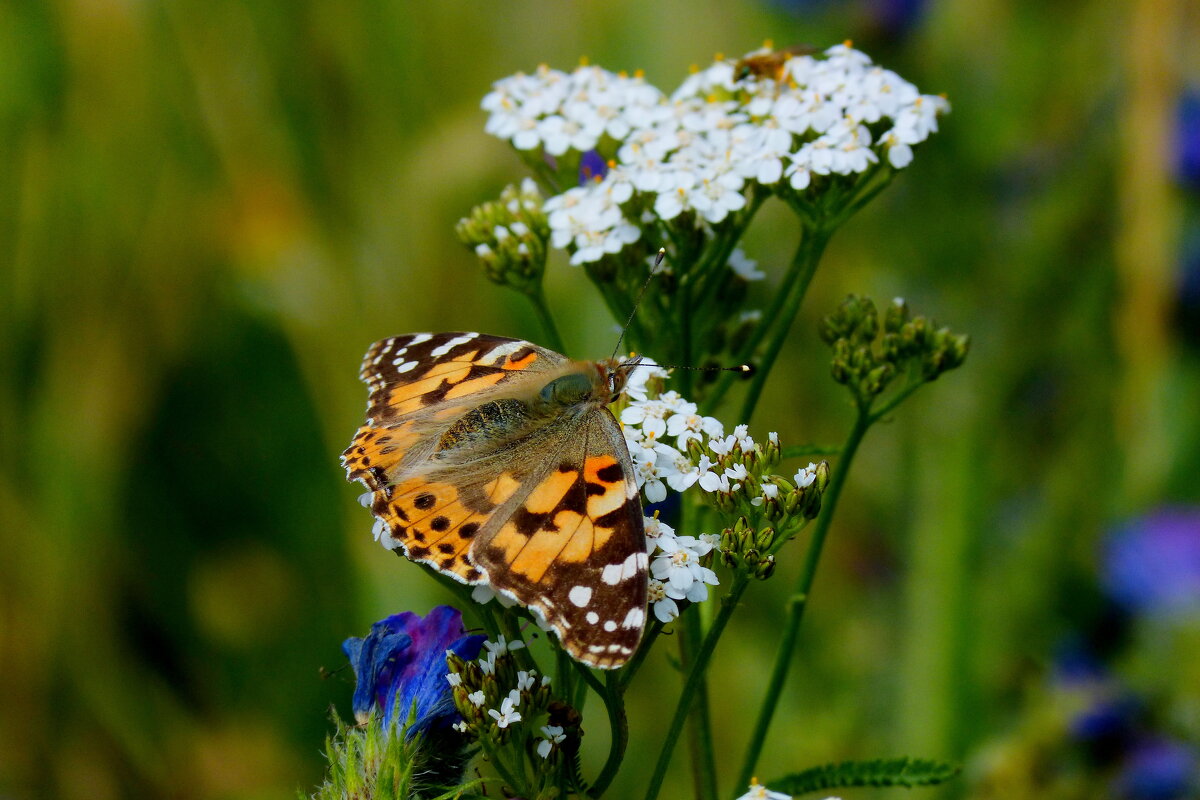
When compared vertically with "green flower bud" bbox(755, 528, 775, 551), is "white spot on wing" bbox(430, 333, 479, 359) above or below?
above

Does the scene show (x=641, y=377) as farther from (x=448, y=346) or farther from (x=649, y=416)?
(x=448, y=346)

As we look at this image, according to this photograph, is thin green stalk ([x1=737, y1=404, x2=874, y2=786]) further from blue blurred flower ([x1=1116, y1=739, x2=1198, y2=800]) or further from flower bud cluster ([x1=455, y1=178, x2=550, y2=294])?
Result: blue blurred flower ([x1=1116, y1=739, x2=1198, y2=800])

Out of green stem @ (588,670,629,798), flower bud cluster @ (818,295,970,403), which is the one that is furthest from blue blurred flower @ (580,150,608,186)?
green stem @ (588,670,629,798)

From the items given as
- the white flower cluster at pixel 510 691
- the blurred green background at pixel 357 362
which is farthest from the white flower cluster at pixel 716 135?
the blurred green background at pixel 357 362

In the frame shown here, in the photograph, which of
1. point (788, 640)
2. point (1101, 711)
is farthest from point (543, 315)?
point (1101, 711)

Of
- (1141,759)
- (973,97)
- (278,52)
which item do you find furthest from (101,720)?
(973,97)

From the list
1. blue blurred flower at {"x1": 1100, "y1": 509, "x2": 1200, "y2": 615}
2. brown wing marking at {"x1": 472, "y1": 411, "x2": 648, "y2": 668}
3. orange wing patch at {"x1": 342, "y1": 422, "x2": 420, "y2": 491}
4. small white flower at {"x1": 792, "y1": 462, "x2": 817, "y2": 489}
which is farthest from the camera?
blue blurred flower at {"x1": 1100, "y1": 509, "x2": 1200, "y2": 615}
